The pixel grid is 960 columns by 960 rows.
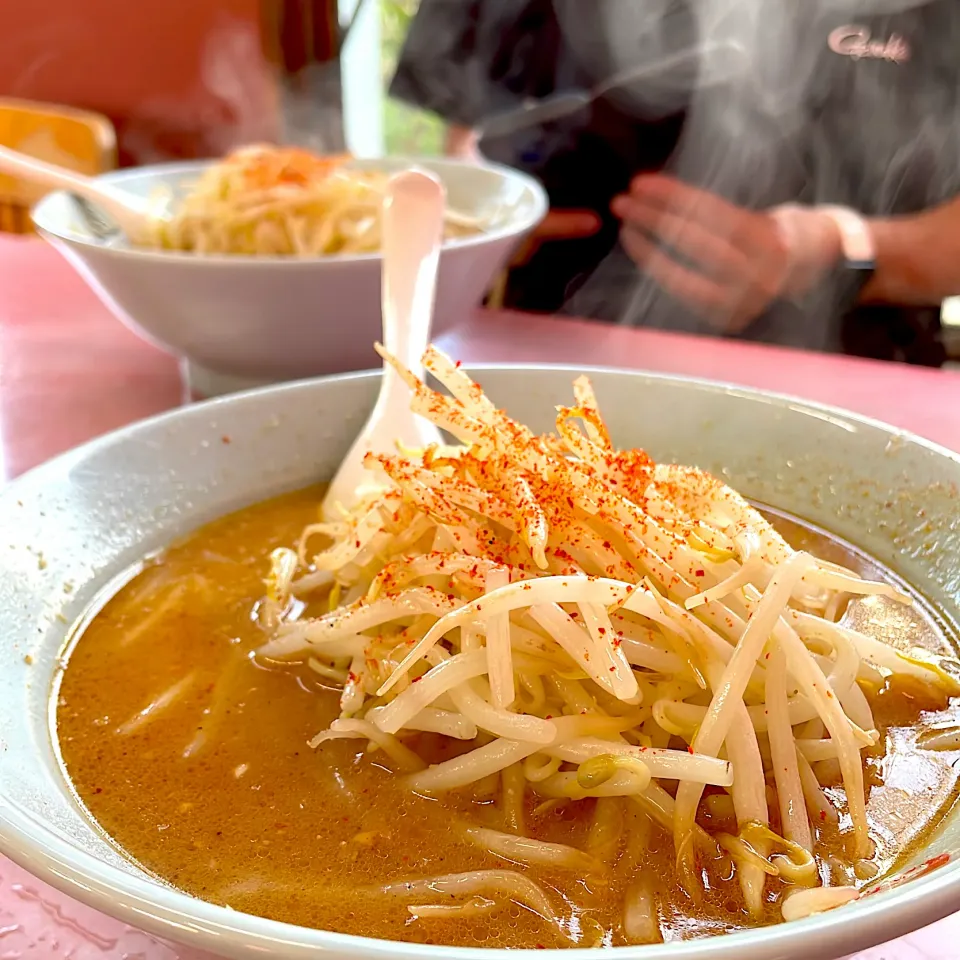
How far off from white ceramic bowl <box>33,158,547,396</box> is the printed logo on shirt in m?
1.37

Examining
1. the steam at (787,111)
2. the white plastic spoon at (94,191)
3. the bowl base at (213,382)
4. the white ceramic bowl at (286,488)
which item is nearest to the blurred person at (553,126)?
the steam at (787,111)

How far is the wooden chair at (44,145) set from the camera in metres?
2.98

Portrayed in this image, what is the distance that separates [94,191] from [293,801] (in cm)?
127

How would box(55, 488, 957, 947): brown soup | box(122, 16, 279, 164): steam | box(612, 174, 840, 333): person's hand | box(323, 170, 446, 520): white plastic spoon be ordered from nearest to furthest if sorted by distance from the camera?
box(55, 488, 957, 947): brown soup
box(323, 170, 446, 520): white plastic spoon
box(612, 174, 840, 333): person's hand
box(122, 16, 279, 164): steam

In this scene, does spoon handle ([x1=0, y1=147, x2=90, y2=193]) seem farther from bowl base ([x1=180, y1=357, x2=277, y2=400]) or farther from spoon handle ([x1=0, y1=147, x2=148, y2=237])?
bowl base ([x1=180, y1=357, x2=277, y2=400])

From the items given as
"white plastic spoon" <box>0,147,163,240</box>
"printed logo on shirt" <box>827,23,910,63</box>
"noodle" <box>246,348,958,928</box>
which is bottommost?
"noodle" <box>246,348,958,928</box>

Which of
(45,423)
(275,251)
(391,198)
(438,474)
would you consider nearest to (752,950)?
(438,474)

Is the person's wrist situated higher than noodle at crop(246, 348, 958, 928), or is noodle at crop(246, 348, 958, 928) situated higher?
noodle at crop(246, 348, 958, 928)

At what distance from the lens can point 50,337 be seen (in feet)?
5.48

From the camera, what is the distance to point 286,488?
3.40 feet

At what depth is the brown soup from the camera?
0.54m

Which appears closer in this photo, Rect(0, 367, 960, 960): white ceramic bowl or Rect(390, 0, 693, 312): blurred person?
Rect(0, 367, 960, 960): white ceramic bowl

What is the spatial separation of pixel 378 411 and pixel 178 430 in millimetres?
199

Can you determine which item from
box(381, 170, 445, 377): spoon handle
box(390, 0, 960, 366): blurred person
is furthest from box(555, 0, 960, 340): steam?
box(381, 170, 445, 377): spoon handle
